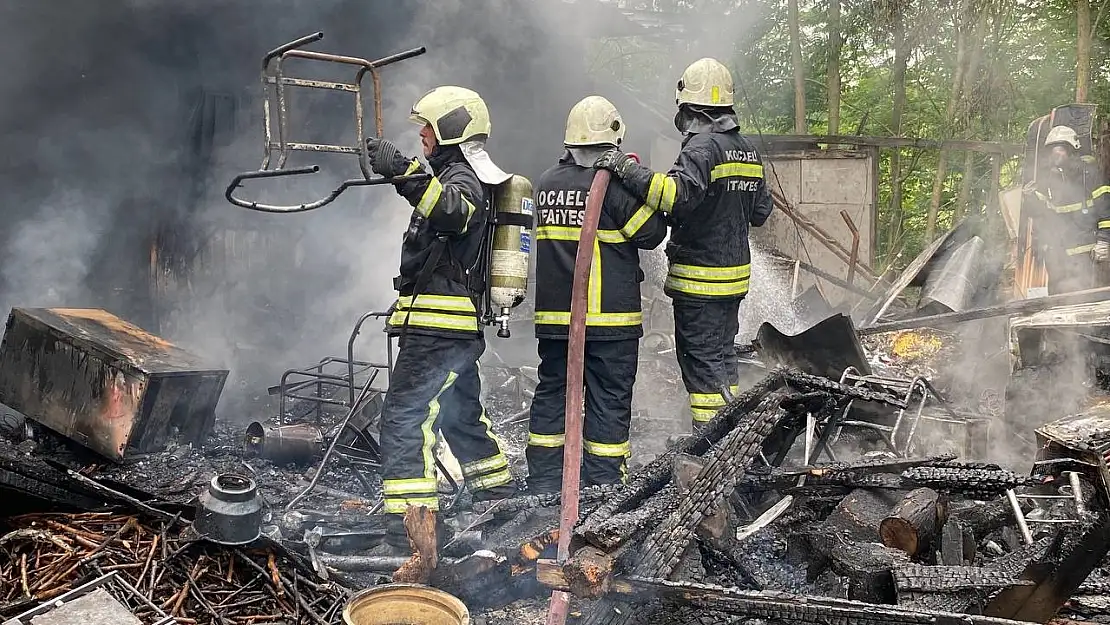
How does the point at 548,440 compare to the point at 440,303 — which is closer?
the point at 440,303

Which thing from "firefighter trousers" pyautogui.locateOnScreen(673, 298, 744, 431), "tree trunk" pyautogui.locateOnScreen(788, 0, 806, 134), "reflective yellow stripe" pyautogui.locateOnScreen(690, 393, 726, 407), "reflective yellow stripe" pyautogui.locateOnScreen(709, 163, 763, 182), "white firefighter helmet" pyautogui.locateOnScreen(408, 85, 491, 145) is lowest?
"reflective yellow stripe" pyautogui.locateOnScreen(690, 393, 726, 407)

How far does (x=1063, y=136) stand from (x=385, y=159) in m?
8.87

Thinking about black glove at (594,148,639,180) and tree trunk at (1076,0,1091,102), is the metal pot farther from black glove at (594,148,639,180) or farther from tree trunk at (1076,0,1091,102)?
tree trunk at (1076,0,1091,102)

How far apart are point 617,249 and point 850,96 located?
17745mm

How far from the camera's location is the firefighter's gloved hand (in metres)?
8.46

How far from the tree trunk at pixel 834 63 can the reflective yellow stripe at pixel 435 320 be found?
1358 cm

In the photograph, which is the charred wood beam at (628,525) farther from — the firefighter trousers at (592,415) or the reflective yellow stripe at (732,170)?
the reflective yellow stripe at (732,170)

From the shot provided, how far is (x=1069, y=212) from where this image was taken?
9.23m

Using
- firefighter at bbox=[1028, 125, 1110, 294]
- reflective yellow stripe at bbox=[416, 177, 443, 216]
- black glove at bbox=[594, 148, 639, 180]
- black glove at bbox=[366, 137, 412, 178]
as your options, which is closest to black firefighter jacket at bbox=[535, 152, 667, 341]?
black glove at bbox=[594, 148, 639, 180]

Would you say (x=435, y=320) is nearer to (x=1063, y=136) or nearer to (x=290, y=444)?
(x=290, y=444)

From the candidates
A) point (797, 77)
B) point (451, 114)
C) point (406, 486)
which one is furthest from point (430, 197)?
point (797, 77)

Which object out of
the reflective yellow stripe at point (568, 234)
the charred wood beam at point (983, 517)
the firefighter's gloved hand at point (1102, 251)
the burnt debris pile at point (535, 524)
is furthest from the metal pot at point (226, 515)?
the firefighter's gloved hand at point (1102, 251)

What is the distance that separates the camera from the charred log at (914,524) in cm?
Answer: 363

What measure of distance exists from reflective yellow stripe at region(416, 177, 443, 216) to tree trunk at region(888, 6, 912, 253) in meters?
12.9
